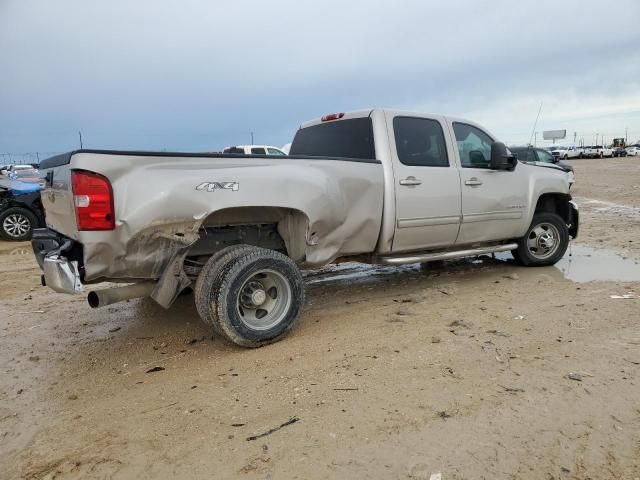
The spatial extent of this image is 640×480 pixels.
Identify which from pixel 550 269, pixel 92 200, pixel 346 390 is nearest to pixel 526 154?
pixel 550 269

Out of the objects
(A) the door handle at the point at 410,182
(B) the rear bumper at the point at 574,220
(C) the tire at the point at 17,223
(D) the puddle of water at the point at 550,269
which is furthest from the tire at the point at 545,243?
(C) the tire at the point at 17,223

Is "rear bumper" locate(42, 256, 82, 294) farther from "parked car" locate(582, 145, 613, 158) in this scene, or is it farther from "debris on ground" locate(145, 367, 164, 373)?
"parked car" locate(582, 145, 613, 158)

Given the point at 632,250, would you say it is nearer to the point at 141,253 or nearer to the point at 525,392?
the point at 525,392

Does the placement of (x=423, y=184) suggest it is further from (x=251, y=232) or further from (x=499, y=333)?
(x=251, y=232)

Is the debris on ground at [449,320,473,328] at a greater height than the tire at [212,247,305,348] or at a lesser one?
lesser

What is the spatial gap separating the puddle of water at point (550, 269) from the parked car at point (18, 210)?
7516 mm

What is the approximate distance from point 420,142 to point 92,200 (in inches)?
134

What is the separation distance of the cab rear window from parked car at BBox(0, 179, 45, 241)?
7.67 metres

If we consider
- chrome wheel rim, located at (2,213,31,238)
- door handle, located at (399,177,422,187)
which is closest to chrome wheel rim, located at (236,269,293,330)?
door handle, located at (399,177,422,187)

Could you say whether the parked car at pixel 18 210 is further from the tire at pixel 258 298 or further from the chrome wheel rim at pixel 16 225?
the tire at pixel 258 298

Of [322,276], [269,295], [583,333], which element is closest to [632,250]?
[583,333]

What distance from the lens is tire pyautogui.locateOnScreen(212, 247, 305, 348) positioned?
146 inches

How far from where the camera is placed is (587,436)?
8.22ft

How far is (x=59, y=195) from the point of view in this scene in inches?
146
